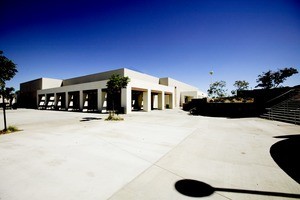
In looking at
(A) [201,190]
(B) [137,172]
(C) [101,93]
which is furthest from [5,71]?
(C) [101,93]

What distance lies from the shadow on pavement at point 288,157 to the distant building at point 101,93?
1801 cm

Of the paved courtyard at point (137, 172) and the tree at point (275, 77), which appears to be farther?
the tree at point (275, 77)

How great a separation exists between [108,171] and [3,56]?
9399mm

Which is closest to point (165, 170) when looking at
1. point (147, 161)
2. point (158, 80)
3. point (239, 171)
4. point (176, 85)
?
point (147, 161)

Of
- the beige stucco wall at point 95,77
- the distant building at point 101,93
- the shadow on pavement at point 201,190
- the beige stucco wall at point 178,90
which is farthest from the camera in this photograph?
the beige stucco wall at point 178,90

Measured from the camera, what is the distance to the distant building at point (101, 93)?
2402cm

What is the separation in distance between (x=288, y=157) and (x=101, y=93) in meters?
23.7

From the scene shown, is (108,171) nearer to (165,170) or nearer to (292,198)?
(165,170)

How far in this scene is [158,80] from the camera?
38188 millimetres

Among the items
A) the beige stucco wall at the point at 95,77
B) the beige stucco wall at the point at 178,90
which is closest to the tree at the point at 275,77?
the beige stucco wall at the point at 178,90

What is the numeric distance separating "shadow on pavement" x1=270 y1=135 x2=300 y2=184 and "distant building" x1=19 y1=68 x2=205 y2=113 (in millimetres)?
18010

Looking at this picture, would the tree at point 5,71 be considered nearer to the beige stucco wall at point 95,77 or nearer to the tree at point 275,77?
the beige stucco wall at point 95,77

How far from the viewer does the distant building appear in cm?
2402

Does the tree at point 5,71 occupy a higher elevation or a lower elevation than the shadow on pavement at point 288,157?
higher
